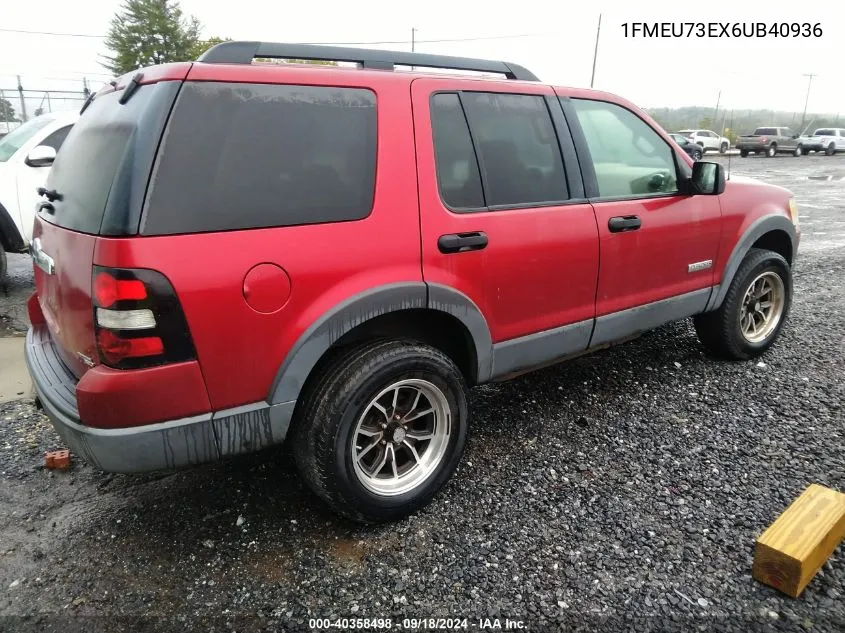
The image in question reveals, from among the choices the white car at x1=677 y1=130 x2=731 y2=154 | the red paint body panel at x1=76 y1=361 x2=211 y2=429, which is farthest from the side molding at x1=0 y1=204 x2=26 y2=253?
the white car at x1=677 y1=130 x2=731 y2=154

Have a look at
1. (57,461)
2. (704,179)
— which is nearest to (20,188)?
(57,461)

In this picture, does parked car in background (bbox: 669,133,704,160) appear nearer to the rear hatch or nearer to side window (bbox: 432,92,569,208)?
side window (bbox: 432,92,569,208)

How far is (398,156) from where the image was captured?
2543 millimetres

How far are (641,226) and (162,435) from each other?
2.63 meters

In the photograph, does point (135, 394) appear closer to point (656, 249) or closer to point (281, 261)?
point (281, 261)

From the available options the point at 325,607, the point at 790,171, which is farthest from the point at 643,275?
the point at 790,171

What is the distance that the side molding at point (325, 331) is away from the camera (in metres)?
2.31

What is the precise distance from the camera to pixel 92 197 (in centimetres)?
221

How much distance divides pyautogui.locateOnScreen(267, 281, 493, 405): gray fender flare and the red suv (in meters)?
0.01

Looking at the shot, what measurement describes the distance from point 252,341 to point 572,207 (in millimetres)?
1788

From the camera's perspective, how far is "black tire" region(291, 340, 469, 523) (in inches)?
94.2

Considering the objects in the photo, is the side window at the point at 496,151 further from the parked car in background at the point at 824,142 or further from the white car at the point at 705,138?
the parked car in background at the point at 824,142

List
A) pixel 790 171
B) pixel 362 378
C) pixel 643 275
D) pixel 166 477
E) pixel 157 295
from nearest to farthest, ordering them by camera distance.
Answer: pixel 157 295, pixel 362 378, pixel 166 477, pixel 643 275, pixel 790 171

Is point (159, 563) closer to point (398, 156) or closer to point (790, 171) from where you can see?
point (398, 156)
